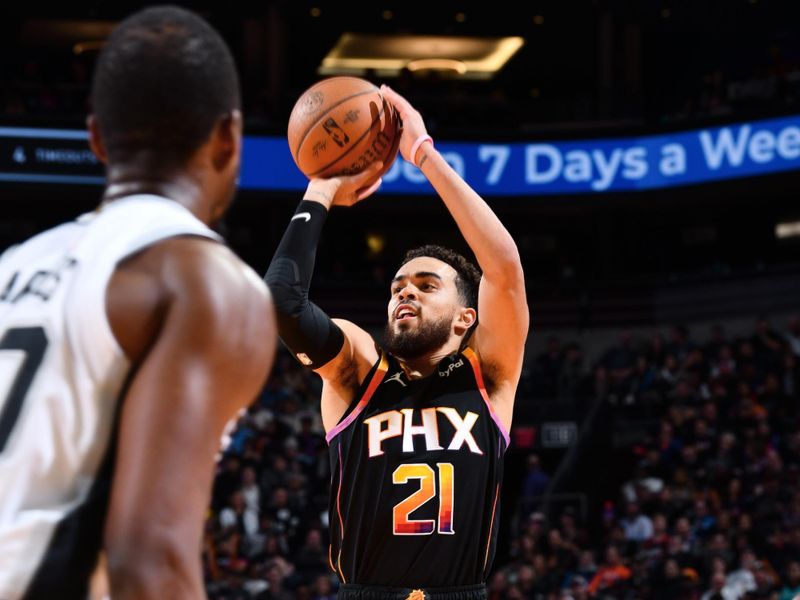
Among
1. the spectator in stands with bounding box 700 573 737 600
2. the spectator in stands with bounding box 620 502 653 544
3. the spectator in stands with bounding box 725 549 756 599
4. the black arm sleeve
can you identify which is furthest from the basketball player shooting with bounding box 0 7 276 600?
the spectator in stands with bounding box 620 502 653 544

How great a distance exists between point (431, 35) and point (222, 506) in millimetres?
12720

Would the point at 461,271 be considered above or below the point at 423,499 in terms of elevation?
above

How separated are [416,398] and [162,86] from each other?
285 centimetres

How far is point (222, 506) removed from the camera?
15156 millimetres

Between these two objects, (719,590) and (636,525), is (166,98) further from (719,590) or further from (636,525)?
(636,525)

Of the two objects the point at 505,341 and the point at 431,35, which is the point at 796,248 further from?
the point at 505,341

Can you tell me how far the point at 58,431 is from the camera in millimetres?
1957

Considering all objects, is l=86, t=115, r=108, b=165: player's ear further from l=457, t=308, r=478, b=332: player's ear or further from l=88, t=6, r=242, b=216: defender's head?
l=457, t=308, r=478, b=332: player's ear

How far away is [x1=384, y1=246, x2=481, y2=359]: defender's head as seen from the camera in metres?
4.86

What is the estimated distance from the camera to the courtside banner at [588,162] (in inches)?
789

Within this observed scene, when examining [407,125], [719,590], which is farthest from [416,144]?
[719,590]

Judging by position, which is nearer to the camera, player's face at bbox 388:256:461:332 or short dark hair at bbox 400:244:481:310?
player's face at bbox 388:256:461:332

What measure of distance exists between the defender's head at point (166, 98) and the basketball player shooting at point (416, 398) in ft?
6.82

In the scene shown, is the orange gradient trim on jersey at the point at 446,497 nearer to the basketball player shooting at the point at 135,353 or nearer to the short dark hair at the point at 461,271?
the short dark hair at the point at 461,271
